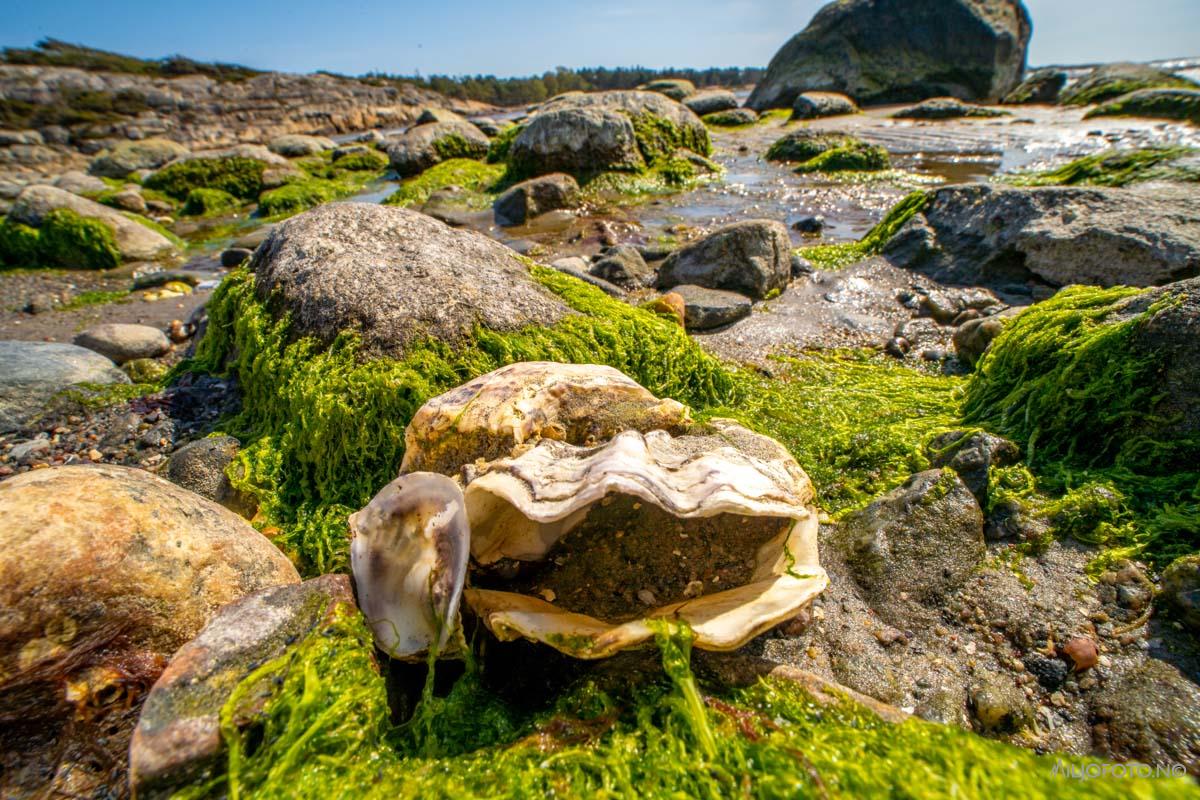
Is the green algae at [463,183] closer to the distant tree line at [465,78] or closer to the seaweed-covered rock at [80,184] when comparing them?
the seaweed-covered rock at [80,184]

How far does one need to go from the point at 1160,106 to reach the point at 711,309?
20.4 metres

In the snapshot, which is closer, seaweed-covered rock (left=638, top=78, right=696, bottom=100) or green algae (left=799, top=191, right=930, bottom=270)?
green algae (left=799, top=191, right=930, bottom=270)

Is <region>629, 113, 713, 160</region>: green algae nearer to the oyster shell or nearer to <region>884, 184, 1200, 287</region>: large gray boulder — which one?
<region>884, 184, 1200, 287</region>: large gray boulder

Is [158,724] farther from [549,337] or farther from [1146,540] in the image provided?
[1146,540]

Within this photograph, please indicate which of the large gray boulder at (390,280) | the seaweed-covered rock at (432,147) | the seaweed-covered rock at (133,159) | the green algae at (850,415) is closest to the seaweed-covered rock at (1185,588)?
the green algae at (850,415)

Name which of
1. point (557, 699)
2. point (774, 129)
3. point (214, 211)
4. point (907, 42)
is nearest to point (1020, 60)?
point (907, 42)

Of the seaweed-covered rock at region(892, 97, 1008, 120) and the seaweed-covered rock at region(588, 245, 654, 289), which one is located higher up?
the seaweed-covered rock at region(892, 97, 1008, 120)

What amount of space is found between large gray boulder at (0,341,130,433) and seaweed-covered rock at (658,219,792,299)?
525 cm

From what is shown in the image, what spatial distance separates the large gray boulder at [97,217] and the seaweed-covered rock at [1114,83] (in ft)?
92.2

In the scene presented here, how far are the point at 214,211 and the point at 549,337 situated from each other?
13.1 meters

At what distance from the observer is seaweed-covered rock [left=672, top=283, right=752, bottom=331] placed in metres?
5.25

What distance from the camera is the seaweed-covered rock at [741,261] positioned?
232 inches

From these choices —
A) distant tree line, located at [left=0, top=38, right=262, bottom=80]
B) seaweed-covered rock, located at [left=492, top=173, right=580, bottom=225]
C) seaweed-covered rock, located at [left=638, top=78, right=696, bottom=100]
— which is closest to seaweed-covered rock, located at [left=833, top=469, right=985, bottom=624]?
seaweed-covered rock, located at [left=492, top=173, right=580, bottom=225]

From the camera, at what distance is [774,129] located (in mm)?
19609
